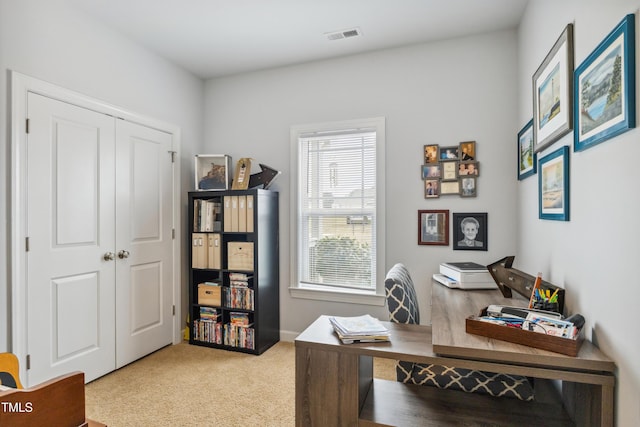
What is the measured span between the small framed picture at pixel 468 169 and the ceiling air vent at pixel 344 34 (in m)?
1.36

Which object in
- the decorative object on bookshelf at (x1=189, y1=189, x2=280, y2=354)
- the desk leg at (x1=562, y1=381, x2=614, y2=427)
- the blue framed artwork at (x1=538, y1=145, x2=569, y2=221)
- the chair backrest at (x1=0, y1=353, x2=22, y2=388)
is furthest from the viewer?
the decorative object on bookshelf at (x1=189, y1=189, x2=280, y2=354)

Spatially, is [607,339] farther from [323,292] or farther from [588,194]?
[323,292]

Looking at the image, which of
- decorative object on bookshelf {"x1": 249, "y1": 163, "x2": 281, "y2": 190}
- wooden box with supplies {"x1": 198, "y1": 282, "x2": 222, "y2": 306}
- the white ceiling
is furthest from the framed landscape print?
wooden box with supplies {"x1": 198, "y1": 282, "x2": 222, "y2": 306}

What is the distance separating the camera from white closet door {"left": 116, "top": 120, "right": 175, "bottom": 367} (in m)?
2.89

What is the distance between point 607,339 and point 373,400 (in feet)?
3.11

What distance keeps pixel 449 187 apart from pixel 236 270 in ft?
6.60

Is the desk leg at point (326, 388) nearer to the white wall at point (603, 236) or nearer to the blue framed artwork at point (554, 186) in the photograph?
the white wall at point (603, 236)

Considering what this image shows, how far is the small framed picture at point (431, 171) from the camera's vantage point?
2986 millimetres

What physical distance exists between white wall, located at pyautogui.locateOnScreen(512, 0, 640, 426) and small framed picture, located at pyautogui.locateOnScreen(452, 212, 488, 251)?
0.90 m

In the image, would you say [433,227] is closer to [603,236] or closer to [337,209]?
[337,209]

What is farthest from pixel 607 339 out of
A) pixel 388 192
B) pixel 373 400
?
pixel 388 192

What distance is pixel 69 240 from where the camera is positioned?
2.50 meters

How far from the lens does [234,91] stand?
147 inches

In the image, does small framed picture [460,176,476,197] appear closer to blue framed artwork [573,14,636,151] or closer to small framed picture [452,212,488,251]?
small framed picture [452,212,488,251]
